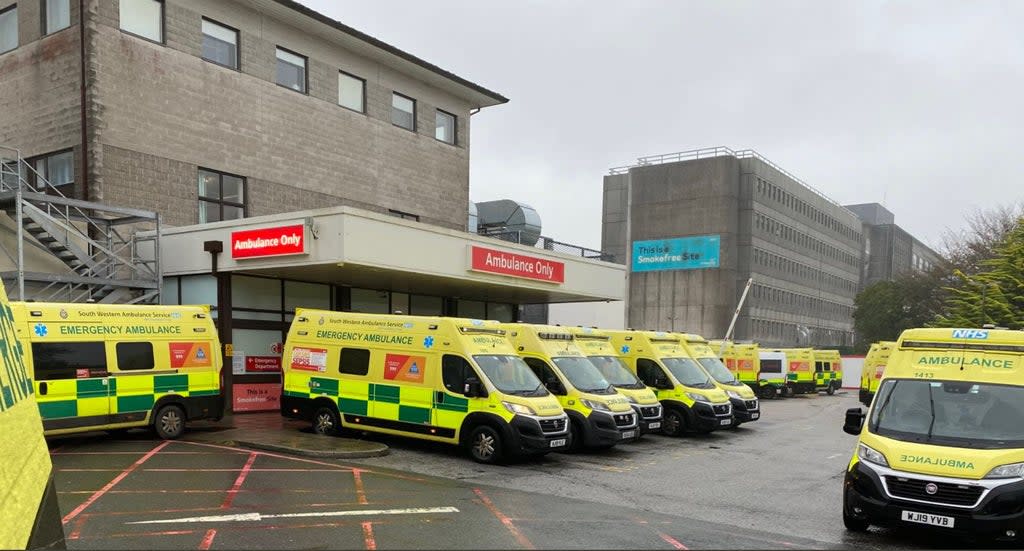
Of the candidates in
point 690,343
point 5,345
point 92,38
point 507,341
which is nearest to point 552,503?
point 507,341

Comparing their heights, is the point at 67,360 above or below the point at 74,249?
below

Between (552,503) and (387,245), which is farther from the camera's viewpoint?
(387,245)

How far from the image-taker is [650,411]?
1748 cm

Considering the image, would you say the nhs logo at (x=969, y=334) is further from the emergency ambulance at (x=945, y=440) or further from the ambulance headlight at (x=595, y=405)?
the ambulance headlight at (x=595, y=405)

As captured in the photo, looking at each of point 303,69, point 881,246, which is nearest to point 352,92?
point 303,69

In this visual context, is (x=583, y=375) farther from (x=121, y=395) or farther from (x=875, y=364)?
(x=875, y=364)

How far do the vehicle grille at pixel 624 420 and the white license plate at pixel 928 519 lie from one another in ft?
25.1

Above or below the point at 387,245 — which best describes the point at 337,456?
below

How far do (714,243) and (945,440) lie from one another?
215 feet

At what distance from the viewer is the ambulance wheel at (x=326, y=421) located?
52.2 ft

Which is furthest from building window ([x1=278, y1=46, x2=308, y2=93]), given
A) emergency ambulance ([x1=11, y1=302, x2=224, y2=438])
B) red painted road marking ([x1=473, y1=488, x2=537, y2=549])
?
red painted road marking ([x1=473, y1=488, x2=537, y2=549])

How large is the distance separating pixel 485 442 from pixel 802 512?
217 inches

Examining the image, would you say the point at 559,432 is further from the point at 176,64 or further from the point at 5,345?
the point at 176,64

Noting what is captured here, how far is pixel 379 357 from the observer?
1540cm
